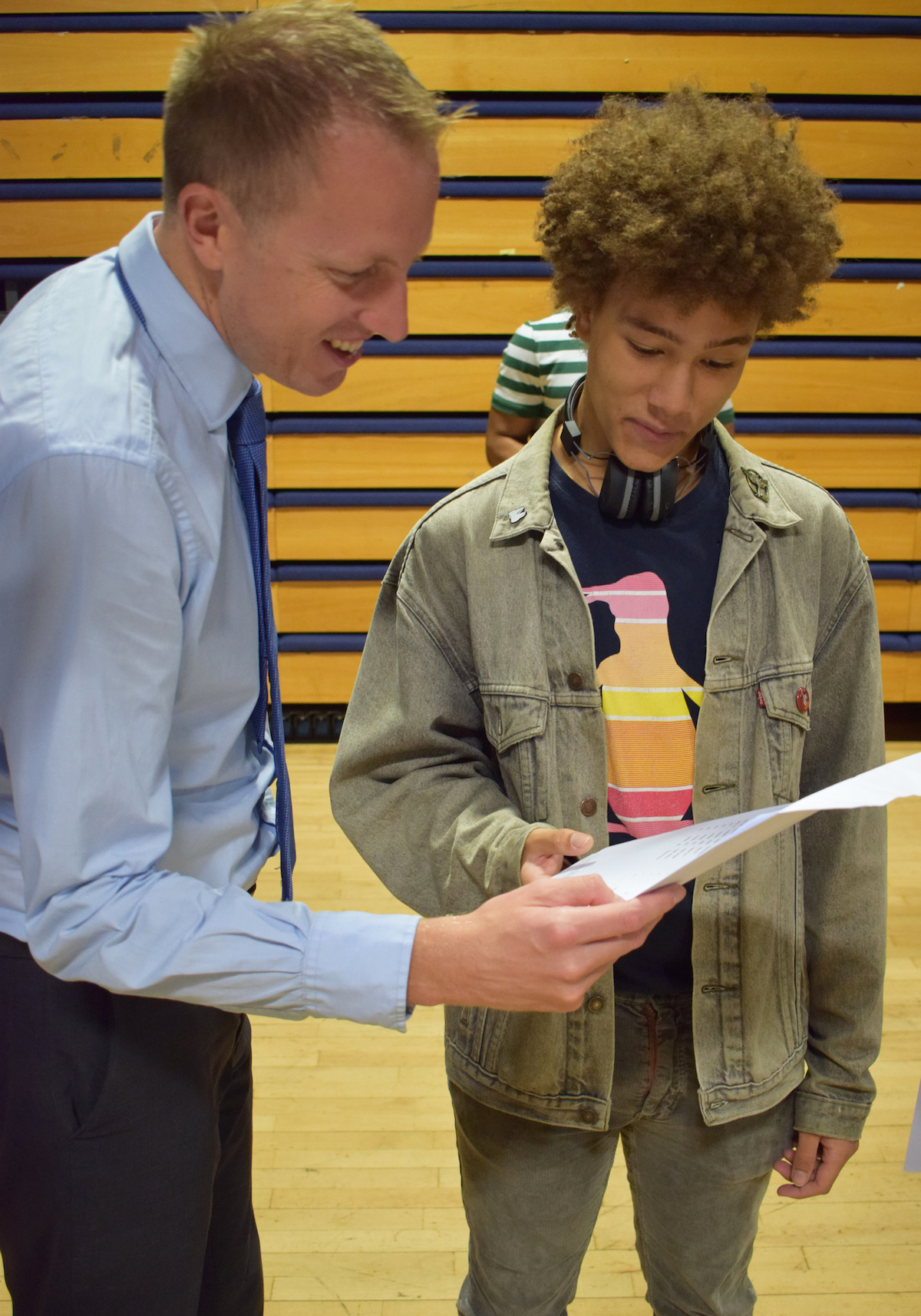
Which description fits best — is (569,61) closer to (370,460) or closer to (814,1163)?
(370,460)

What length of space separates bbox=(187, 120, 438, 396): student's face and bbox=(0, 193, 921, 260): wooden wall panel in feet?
11.7

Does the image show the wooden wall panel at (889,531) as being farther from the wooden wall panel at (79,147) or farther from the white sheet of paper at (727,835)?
the white sheet of paper at (727,835)

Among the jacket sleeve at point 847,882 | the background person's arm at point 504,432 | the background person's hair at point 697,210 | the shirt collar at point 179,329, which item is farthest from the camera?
Result: the background person's arm at point 504,432

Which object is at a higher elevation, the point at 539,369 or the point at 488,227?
the point at 488,227

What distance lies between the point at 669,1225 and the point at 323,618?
351cm

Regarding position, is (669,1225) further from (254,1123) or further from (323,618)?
(323,618)

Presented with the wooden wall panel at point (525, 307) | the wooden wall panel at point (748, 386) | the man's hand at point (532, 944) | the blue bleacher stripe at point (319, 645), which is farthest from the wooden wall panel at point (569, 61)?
the man's hand at point (532, 944)

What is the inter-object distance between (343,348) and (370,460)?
353 centimetres

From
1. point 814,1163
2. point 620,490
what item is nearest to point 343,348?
point 620,490

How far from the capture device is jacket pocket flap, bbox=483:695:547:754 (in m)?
1.15

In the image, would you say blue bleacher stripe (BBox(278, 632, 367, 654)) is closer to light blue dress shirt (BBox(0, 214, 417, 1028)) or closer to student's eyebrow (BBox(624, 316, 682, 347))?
student's eyebrow (BBox(624, 316, 682, 347))

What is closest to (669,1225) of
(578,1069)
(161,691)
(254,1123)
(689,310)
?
(578,1069)

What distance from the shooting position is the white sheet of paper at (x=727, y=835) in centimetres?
86

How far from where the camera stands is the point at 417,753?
3.92 ft
